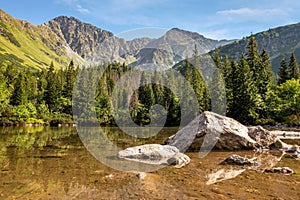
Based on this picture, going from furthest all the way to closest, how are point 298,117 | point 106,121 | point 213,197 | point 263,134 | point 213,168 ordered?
point 106,121, point 298,117, point 263,134, point 213,168, point 213,197

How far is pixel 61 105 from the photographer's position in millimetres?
63281

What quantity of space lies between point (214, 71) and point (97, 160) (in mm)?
43024

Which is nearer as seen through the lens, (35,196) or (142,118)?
(35,196)

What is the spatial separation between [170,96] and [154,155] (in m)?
53.2

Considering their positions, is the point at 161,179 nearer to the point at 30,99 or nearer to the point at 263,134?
the point at 263,134

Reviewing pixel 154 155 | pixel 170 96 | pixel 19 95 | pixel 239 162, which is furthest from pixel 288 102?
pixel 19 95

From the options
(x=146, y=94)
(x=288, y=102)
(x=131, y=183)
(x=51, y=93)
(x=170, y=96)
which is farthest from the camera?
(x=146, y=94)

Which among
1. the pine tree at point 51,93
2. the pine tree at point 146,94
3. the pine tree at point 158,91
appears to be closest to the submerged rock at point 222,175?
the pine tree at point 158,91

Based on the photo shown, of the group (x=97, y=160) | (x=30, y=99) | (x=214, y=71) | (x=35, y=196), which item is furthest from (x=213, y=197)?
(x=30, y=99)

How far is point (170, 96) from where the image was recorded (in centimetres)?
6419

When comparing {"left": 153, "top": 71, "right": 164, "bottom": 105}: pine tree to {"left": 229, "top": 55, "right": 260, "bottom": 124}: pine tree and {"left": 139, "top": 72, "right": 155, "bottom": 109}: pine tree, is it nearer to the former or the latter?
{"left": 139, "top": 72, "right": 155, "bottom": 109}: pine tree

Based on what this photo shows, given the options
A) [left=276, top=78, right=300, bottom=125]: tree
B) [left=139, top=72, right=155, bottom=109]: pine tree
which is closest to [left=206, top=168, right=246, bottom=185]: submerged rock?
[left=276, top=78, right=300, bottom=125]: tree

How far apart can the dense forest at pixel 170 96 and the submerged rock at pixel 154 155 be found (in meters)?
30.0

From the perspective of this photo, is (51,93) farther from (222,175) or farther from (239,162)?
(222,175)
